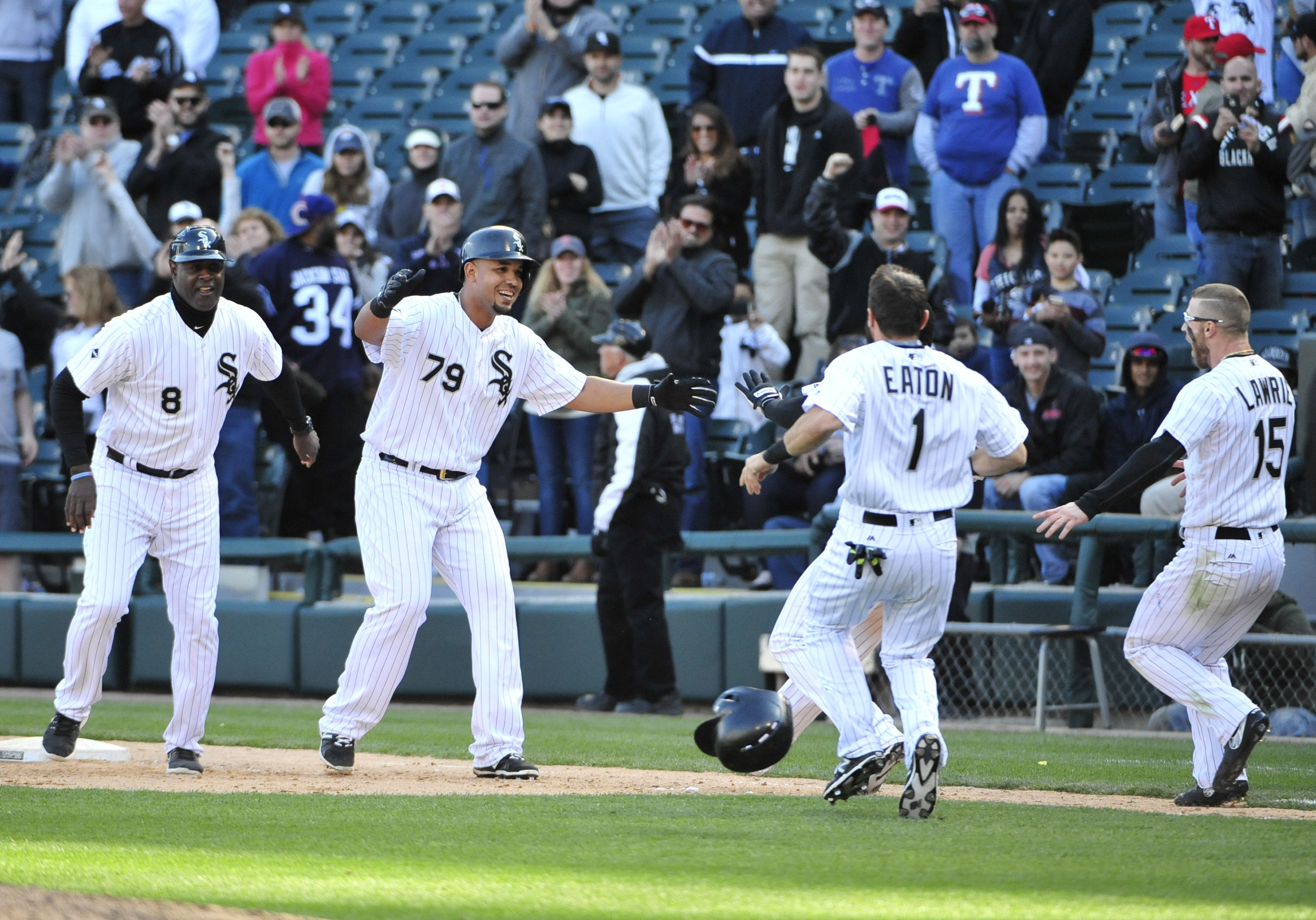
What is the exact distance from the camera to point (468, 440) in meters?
7.34

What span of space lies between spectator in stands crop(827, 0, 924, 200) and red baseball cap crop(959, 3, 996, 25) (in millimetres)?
843

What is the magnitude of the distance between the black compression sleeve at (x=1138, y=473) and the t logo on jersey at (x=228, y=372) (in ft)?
11.7

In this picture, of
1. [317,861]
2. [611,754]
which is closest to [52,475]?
[611,754]

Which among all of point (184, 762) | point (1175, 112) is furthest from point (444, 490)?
point (1175, 112)

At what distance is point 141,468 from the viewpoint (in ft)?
24.3

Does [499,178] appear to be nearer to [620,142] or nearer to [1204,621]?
[620,142]

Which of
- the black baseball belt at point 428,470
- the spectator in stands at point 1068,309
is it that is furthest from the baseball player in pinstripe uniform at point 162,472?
the spectator in stands at point 1068,309

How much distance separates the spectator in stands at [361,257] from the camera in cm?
1354

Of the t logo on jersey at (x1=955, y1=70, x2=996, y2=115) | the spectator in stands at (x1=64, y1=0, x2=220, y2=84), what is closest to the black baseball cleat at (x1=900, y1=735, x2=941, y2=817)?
the t logo on jersey at (x1=955, y1=70, x2=996, y2=115)

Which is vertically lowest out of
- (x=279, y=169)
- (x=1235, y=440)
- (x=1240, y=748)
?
(x=1240, y=748)

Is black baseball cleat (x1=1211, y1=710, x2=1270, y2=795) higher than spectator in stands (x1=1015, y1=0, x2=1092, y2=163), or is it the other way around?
spectator in stands (x1=1015, y1=0, x2=1092, y2=163)

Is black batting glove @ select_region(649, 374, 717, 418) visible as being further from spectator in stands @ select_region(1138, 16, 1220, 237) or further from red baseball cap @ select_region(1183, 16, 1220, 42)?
red baseball cap @ select_region(1183, 16, 1220, 42)

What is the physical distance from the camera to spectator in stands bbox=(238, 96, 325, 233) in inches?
575

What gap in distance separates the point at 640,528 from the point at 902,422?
488 cm
